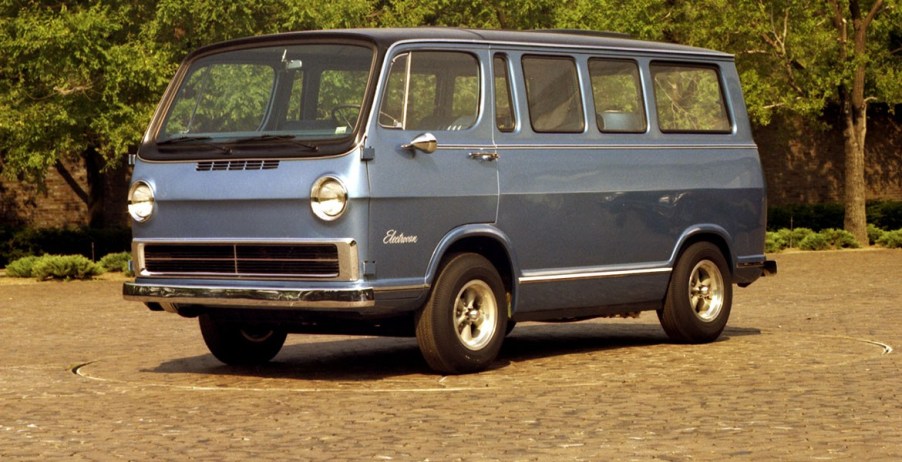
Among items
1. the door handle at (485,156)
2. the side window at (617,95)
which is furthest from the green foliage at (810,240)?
the door handle at (485,156)

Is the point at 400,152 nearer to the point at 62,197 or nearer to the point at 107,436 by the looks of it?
the point at 107,436

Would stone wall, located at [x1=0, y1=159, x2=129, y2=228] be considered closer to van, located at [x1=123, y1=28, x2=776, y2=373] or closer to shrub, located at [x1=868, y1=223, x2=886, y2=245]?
shrub, located at [x1=868, y1=223, x2=886, y2=245]

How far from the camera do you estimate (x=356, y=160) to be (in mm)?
10734

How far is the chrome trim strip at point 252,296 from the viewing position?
10.6 metres

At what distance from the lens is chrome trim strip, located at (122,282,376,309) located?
10.6 m

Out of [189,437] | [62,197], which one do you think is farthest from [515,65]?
[62,197]

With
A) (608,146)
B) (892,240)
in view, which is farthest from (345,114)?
(892,240)

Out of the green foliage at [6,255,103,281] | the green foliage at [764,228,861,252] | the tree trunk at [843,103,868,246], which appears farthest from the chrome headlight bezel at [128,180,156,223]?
the tree trunk at [843,103,868,246]

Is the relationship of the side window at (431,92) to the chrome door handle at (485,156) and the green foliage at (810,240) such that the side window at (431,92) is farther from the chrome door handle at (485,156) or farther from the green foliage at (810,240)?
the green foliage at (810,240)

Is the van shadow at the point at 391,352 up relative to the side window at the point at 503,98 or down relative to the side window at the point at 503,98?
down

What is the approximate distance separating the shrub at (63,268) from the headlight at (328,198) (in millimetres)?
15875

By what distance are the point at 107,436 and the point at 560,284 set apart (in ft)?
14.3

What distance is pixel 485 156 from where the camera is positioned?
11602 millimetres

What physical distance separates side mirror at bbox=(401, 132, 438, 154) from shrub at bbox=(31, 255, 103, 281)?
51.9ft
